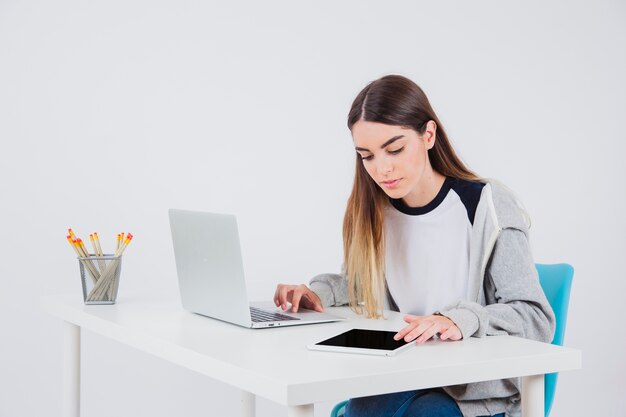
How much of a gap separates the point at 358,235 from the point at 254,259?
4.39ft

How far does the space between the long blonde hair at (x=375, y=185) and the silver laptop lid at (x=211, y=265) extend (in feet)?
1.19

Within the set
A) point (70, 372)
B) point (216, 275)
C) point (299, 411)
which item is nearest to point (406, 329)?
point (299, 411)

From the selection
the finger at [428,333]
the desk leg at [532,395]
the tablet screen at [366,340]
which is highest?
the finger at [428,333]

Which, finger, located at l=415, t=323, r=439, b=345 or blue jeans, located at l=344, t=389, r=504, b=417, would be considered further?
blue jeans, located at l=344, t=389, r=504, b=417

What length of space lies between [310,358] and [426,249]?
71 centimetres

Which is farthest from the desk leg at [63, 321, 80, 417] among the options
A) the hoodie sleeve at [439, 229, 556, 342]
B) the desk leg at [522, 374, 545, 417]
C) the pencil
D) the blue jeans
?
the desk leg at [522, 374, 545, 417]

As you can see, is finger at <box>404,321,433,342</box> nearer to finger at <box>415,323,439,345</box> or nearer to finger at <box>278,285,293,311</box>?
finger at <box>415,323,439,345</box>

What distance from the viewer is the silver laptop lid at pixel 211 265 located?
5.44ft

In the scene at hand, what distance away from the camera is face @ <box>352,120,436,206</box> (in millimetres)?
1881

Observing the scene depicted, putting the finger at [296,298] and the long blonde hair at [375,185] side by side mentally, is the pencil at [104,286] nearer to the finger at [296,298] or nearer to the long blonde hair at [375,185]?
the finger at [296,298]

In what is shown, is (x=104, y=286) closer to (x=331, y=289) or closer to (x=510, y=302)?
(x=331, y=289)

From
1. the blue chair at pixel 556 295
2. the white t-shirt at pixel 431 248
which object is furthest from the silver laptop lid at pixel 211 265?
the blue chair at pixel 556 295

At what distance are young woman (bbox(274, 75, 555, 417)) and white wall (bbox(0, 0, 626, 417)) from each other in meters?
1.23

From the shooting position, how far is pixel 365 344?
4.79ft
